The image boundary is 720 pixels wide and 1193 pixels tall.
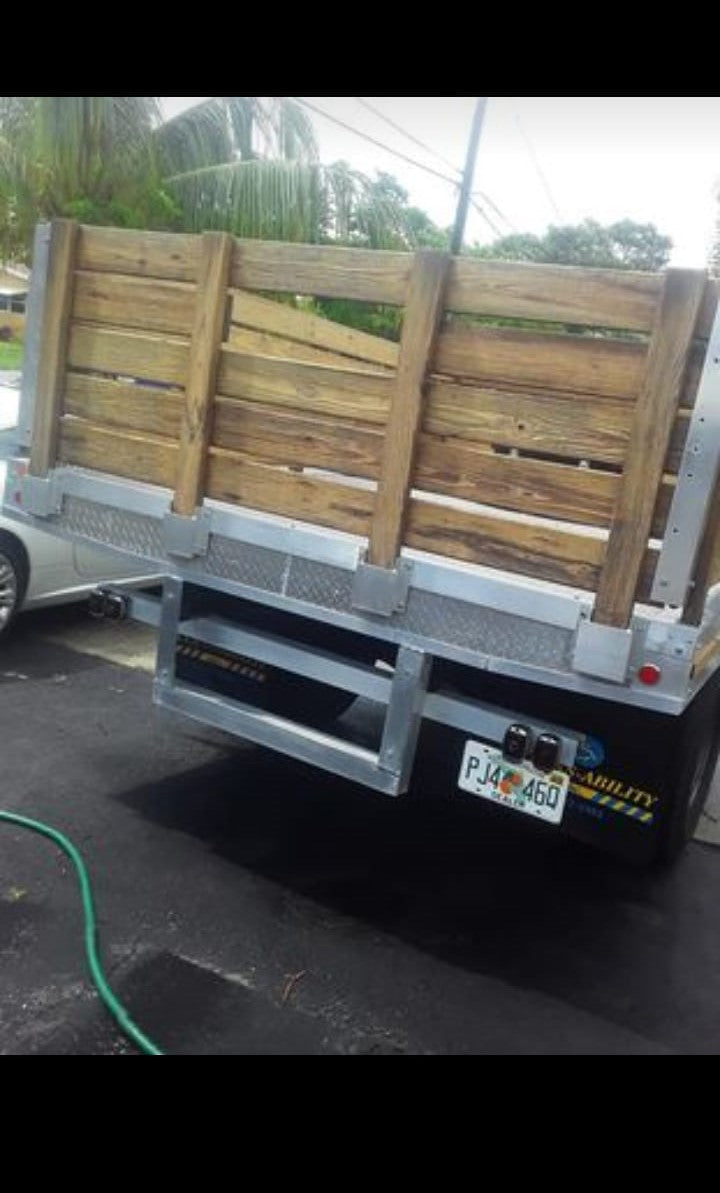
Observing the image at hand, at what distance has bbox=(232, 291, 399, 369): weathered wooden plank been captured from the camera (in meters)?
3.63

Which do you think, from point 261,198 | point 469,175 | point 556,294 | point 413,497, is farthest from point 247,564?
point 469,175

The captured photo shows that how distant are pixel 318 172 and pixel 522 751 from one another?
887 cm

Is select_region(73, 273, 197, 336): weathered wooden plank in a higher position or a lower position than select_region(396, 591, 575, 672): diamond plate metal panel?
higher

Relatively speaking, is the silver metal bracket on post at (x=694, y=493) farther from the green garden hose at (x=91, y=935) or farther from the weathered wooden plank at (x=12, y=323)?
the weathered wooden plank at (x=12, y=323)

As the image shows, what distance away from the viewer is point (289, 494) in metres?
3.40

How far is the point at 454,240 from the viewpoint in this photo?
16.3 metres

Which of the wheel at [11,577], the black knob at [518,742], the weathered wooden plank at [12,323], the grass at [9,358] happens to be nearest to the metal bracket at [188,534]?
the black knob at [518,742]

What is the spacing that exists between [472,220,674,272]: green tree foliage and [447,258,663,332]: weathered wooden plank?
24.2 meters

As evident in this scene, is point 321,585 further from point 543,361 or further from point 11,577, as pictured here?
point 11,577

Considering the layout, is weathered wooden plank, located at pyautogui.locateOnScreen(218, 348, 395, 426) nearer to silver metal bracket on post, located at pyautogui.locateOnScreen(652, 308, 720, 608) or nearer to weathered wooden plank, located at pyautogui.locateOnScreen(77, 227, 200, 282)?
weathered wooden plank, located at pyautogui.locateOnScreen(77, 227, 200, 282)

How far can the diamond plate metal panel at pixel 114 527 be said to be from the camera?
3.69 meters

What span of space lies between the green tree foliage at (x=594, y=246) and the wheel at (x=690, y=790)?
23114mm

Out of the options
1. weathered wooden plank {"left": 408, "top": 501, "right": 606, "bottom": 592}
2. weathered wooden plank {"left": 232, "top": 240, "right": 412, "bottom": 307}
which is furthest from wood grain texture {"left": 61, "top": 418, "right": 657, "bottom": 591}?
weathered wooden plank {"left": 232, "top": 240, "right": 412, "bottom": 307}
